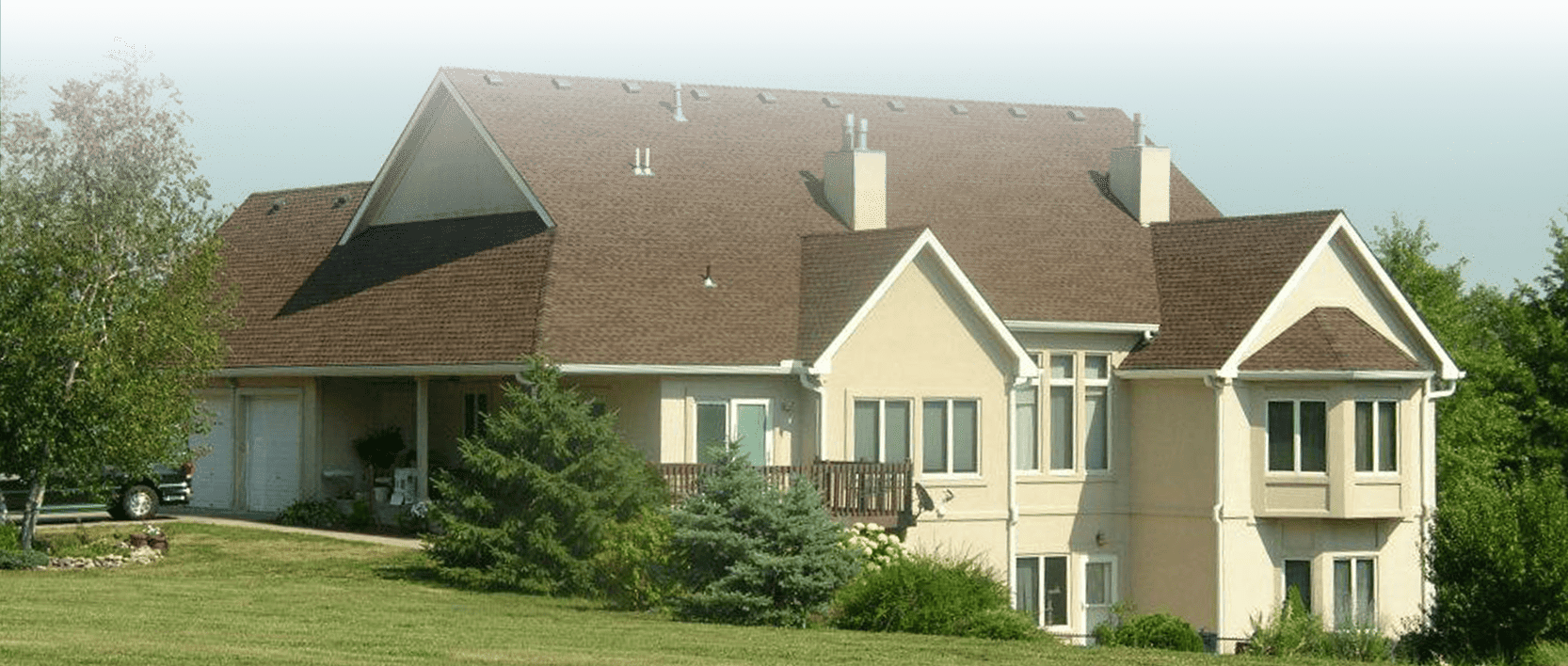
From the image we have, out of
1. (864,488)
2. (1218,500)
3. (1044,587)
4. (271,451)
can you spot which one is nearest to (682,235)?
(864,488)

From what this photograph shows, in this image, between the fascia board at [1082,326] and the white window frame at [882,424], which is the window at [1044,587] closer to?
the white window frame at [882,424]

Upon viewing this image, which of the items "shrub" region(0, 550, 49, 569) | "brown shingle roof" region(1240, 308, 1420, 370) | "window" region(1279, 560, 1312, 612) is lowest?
"window" region(1279, 560, 1312, 612)

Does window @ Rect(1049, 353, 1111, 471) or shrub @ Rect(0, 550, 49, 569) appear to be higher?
window @ Rect(1049, 353, 1111, 471)

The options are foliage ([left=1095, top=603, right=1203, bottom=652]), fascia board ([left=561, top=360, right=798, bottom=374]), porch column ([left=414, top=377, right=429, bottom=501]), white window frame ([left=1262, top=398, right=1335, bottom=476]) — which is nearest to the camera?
foliage ([left=1095, top=603, right=1203, bottom=652])

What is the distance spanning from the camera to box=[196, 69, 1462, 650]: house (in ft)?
136

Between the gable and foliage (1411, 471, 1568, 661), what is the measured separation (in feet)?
21.9

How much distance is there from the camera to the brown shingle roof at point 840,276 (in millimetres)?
41688

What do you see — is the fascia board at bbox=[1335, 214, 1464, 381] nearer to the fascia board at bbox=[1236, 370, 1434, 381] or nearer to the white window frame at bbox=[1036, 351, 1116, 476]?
the fascia board at bbox=[1236, 370, 1434, 381]

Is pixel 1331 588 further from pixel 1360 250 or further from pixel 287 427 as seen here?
pixel 287 427

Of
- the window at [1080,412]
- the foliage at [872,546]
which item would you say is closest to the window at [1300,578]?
the window at [1080,412]

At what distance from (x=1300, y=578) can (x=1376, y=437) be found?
2.80 metres

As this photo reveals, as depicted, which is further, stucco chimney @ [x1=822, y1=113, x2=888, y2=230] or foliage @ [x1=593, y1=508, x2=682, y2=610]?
stucco chimney @ [x1=822, y1=113, x2=888, y2=230]

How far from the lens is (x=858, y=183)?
1784 inches

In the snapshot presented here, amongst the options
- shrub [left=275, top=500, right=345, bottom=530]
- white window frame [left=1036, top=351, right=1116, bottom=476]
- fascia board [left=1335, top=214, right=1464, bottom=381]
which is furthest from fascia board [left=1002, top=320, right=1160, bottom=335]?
shrub [left=275, top=500, right=345, bottom=530]
